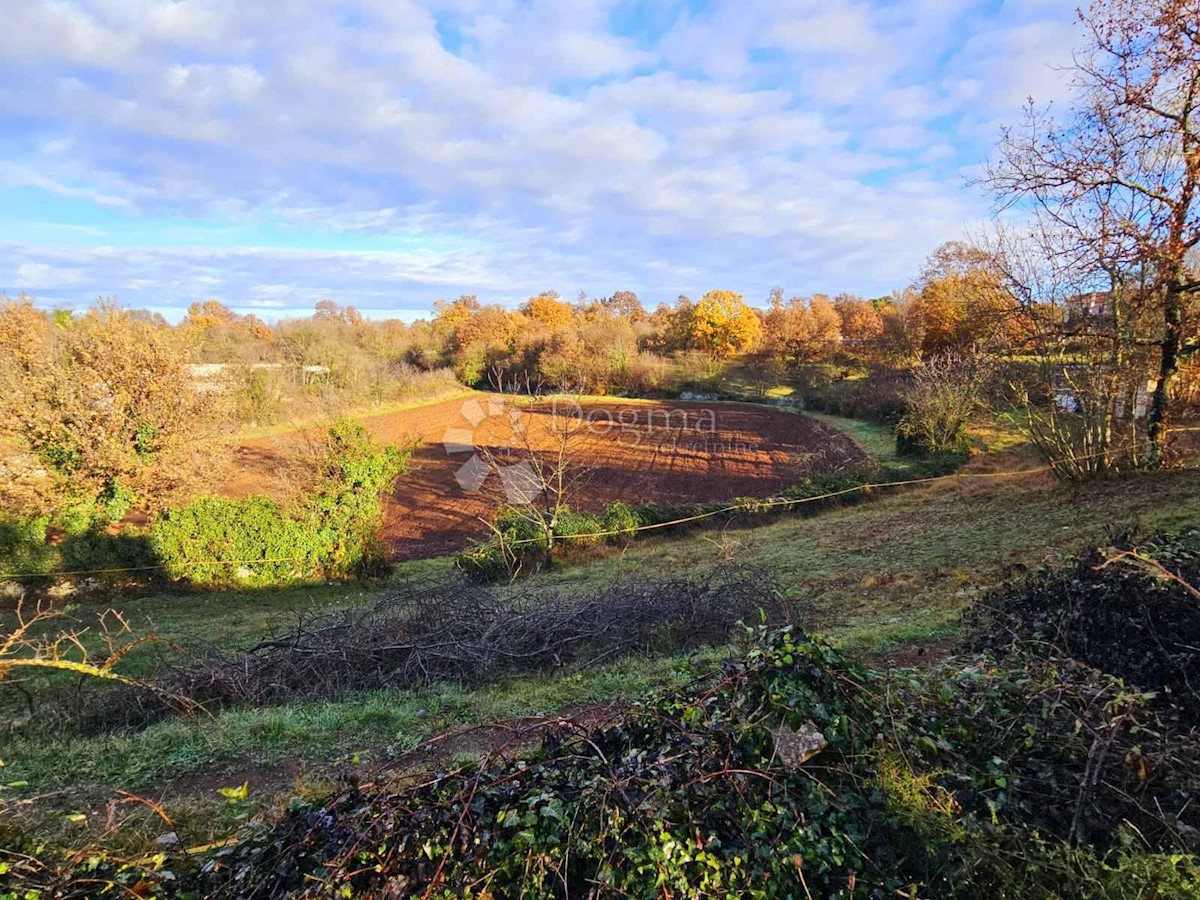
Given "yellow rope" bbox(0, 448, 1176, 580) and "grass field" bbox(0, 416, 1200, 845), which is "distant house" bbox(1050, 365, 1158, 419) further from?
"grass field" bbox(0, 416, 1200, 845)

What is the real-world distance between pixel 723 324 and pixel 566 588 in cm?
3980

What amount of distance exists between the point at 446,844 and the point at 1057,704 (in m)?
2.43

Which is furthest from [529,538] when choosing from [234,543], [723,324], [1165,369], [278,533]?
[723,324]

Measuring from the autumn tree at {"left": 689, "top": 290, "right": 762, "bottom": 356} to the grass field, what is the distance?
33112 mm

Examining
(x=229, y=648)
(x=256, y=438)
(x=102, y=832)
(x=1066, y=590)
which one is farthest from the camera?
(x=256, y=438)

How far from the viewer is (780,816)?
2.06m

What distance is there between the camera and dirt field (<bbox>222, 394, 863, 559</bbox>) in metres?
16.5

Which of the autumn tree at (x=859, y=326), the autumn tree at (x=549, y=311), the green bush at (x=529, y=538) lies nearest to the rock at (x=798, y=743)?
the green bush at (x=529, y=538)

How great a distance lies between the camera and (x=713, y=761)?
2264 mm

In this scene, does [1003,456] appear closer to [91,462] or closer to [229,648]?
[229,648]

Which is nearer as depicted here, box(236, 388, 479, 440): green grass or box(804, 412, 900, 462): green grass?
box(804, 412, 900, 462): green grass

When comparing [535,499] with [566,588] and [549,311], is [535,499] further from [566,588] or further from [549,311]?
[549,311]

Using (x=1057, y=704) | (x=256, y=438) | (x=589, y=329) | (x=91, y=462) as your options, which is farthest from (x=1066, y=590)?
(x=589, y=329)

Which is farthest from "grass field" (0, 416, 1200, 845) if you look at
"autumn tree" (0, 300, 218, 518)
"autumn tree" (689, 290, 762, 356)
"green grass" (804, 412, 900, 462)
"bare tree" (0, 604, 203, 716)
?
"autumn tree" (689, 290, 762, 356)
